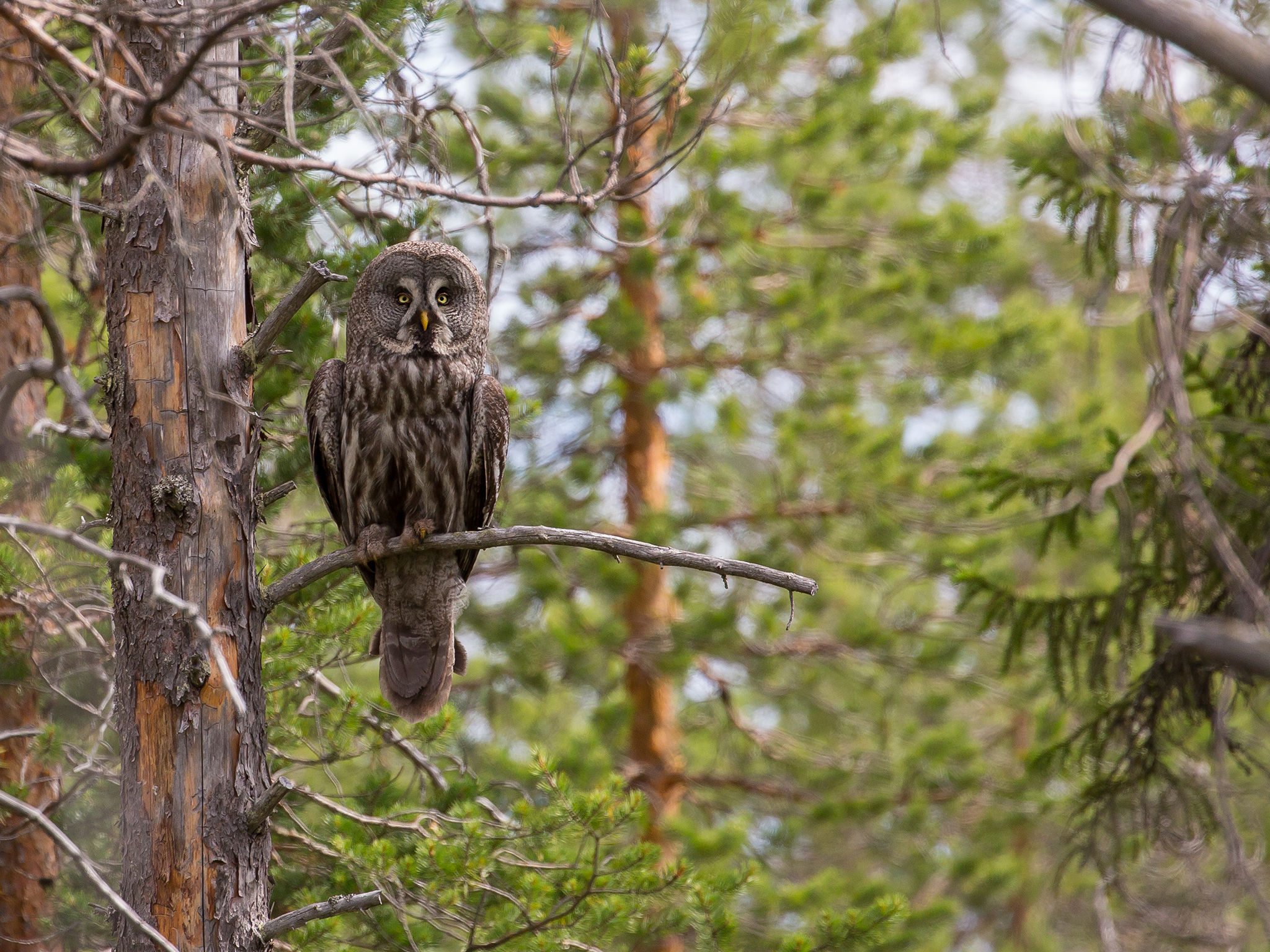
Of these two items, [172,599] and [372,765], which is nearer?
[172,599]

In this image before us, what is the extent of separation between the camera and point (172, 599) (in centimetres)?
229

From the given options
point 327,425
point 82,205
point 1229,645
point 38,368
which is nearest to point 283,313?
point 82,205

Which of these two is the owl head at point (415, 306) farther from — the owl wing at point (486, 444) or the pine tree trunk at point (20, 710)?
the pine tree trunk at point (20, 710)

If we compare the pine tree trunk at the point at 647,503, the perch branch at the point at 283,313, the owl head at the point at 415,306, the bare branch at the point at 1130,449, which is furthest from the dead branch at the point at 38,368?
the pine tree trunk at the point at 647,503

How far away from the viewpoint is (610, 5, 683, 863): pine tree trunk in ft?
29.2

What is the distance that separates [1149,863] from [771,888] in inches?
168

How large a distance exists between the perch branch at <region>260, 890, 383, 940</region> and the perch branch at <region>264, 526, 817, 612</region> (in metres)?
0.88

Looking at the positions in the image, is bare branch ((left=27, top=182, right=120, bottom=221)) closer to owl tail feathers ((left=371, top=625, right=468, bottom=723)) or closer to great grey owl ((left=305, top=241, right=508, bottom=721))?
great grey owl ((left=305, top=241, right=508, bottom=721))

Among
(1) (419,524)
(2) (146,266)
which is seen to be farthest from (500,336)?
(2) (146,266)

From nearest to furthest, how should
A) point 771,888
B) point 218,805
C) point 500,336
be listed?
point 218,805 < point 771,888 < point 500,336

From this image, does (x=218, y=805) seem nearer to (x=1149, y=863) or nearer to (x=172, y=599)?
(x=172, y=599)

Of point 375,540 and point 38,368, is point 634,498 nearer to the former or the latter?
point 375,540

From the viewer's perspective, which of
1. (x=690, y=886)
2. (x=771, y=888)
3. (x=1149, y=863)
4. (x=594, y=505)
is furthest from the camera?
(x=1149, y=863)

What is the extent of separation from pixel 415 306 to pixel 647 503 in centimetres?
496
